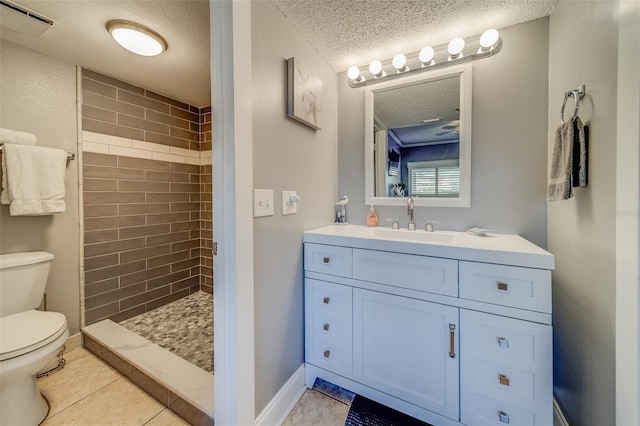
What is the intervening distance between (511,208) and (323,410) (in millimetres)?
1556

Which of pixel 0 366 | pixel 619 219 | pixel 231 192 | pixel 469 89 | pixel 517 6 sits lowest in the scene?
pixel 0 366

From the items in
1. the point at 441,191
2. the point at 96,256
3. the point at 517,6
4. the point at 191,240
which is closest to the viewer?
the point at 517,6

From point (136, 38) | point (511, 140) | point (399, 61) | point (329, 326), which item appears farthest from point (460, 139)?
point (136, 38)

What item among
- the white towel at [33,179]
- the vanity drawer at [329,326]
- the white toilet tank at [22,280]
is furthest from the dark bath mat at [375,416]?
the white towel at [33,179]

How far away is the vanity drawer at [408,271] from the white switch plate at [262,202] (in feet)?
1.67

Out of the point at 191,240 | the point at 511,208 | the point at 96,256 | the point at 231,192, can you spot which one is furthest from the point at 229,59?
the point at 191,240

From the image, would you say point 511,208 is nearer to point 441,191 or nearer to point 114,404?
point 441,191

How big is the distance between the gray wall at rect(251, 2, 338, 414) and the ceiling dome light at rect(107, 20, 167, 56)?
0.84 metres

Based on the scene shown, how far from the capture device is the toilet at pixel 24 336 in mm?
1114

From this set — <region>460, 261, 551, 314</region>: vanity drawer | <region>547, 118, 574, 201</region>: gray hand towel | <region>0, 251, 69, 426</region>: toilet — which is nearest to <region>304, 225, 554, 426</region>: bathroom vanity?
<region>460, 261, 551, 314</region>: vanity drawer

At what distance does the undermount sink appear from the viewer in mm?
1484

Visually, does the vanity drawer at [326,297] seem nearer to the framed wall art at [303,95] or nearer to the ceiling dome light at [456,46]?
the framed wall art at [303,95]

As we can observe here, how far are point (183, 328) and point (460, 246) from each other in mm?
2175

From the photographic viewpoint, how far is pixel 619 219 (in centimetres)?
79
